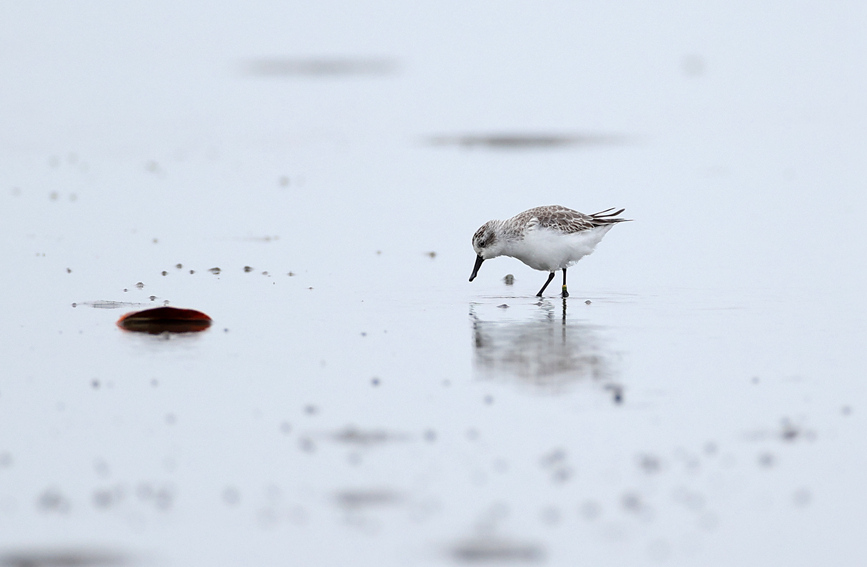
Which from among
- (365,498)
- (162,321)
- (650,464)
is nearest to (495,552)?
(365,498)

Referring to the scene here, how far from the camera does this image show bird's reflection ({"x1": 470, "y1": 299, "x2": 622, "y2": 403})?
38.7ft

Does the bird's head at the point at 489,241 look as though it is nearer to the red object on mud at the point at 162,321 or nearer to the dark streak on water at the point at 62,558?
the red object on mud at the point at 162,321

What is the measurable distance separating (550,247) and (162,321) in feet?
19.5

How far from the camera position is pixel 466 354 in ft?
42.6

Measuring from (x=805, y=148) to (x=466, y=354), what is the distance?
2633 centimetres

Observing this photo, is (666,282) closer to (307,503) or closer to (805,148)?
(307,503)

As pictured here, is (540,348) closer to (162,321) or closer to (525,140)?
(162,321)

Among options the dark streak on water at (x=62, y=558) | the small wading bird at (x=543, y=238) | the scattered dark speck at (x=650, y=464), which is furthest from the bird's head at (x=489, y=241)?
the dark streak on water at (x=62, y=558)

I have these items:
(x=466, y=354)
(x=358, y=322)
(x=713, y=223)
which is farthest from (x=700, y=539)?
(x=713, y=223)

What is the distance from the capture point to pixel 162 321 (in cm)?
1391

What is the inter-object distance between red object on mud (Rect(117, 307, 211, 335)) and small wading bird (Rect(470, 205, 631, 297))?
5061mm

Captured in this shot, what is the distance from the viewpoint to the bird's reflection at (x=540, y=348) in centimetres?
1180

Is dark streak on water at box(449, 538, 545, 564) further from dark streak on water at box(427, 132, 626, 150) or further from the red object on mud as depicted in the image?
dark streak on water at box(427, 132, 626, 150)

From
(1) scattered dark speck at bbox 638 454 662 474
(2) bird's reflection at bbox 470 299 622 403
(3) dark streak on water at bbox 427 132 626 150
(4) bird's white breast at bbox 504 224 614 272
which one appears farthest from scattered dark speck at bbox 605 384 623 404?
(3) dark streak on water at bbox 427 132 626 150
